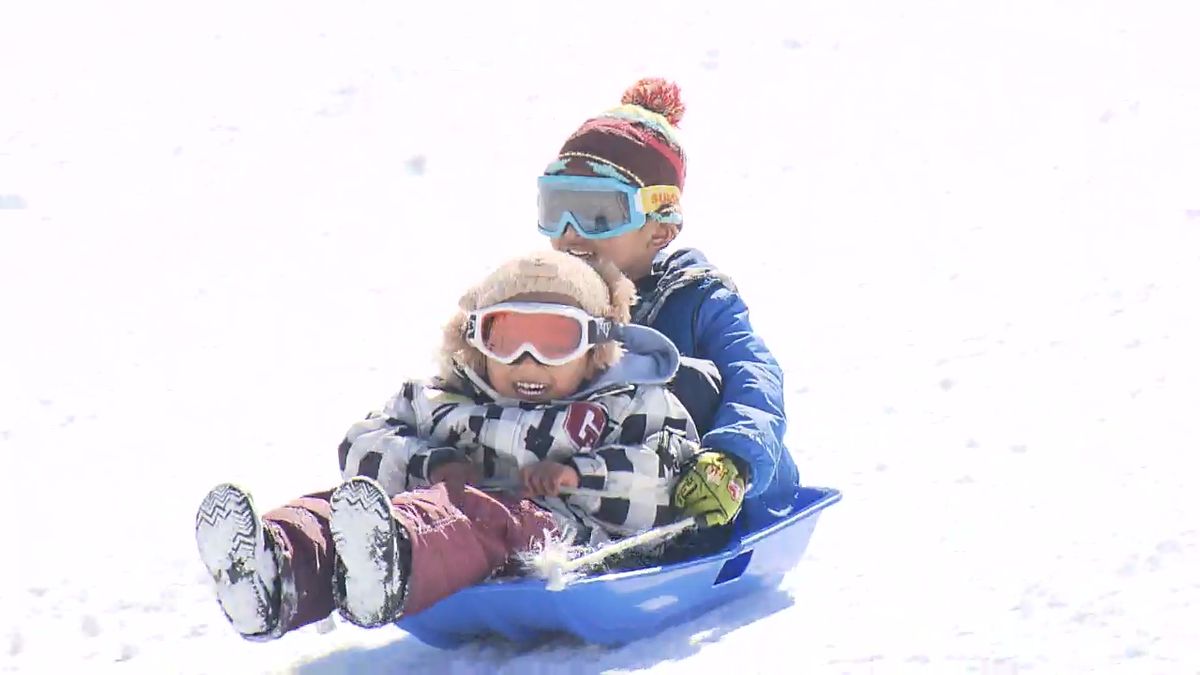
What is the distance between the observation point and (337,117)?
9.24m

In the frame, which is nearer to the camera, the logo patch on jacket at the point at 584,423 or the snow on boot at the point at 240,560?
the snow on boot at the point at 240,560

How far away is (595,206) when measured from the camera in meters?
4.41

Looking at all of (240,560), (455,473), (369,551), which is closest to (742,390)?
(455,473)

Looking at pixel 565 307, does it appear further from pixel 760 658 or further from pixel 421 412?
pixel 760 658

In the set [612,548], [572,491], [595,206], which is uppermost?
[595,206]

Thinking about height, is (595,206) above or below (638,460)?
above

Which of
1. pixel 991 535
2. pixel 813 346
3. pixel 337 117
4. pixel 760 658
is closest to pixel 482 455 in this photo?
pixel 760 658

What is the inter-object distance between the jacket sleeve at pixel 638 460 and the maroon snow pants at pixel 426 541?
0.20m

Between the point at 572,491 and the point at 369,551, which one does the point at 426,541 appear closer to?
the point at 369,551

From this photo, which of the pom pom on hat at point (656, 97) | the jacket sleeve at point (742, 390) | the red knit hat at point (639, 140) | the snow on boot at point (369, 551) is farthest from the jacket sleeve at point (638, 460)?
the pom pom on hat at point (656, 97)

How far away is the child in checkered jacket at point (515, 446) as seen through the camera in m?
3.25

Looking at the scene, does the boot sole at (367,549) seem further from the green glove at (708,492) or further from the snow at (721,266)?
the green glove at (708,492)

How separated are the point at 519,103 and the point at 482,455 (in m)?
6.01

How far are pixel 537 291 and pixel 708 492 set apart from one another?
0.59 meters
